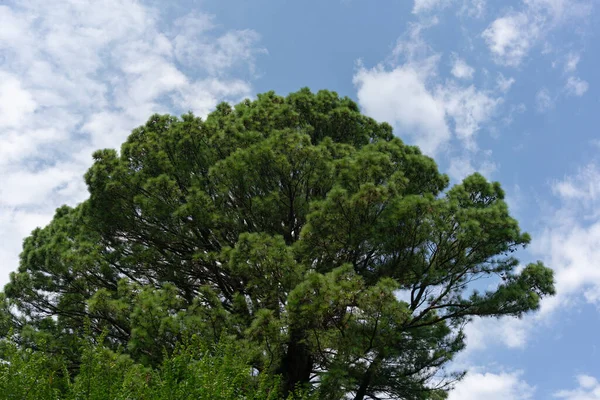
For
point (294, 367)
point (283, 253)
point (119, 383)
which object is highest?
point (283, 253)

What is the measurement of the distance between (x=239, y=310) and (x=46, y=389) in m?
3.52

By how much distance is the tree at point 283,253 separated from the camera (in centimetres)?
771

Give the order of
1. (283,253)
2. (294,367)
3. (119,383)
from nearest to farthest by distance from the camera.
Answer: (119,383), (283,253), (294,367)

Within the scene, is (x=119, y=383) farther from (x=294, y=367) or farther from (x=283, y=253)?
(x=294, y=367)

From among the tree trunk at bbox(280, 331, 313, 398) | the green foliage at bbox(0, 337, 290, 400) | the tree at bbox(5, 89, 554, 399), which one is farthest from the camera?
the tree trunk at bbox(280, 331, 313, 398)

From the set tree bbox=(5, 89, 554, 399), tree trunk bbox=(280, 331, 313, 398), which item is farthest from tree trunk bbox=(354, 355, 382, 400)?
tree trunk bbox=(280, 331, 313, 398)

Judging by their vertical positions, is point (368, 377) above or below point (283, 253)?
below

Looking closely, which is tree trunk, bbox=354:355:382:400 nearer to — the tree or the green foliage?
the tree

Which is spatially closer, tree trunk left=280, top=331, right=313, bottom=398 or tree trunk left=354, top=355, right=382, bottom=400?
tree trunk left=354, top=355, right=382, bottom=400

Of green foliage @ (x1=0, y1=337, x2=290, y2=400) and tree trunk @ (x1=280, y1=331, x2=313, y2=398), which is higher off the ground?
tree trunk @ (x1=280, y1=331, x2=313, y2=398)

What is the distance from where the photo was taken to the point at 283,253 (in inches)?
313

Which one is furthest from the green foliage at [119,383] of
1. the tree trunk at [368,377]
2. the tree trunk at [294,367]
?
the tree trunk at [294,367]

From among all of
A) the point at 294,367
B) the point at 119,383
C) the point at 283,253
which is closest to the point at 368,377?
the point at 294,367

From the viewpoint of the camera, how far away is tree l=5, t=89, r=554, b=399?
7.71 m
